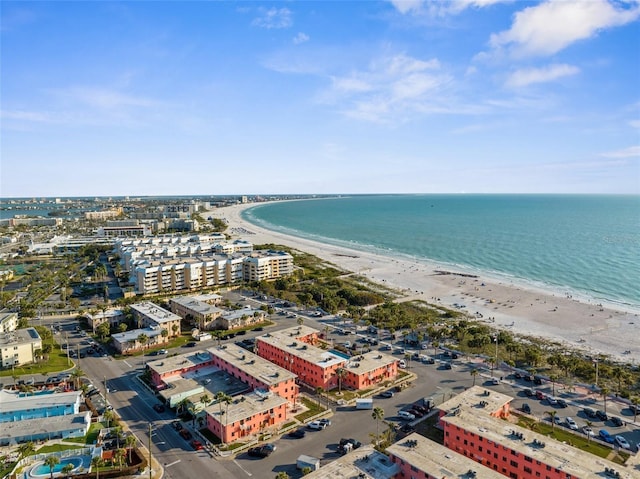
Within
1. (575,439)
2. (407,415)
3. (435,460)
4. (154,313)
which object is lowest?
(575,439)

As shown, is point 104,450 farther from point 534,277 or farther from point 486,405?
point 534,277

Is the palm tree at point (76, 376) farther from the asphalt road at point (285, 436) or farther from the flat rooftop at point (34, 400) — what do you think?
the flat rooftop at point (34, 400)

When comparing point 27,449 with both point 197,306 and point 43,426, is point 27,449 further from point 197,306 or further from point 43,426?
point 197,306

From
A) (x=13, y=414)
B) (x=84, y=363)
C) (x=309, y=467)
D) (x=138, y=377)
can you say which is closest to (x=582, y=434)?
(x=309, y=467)

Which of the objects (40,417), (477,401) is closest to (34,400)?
(40,417)

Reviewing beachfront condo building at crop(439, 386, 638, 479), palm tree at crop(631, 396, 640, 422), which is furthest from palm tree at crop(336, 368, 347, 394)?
palm tree at crop(631, 396, 640, 422)

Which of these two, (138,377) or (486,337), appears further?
(486,337)
